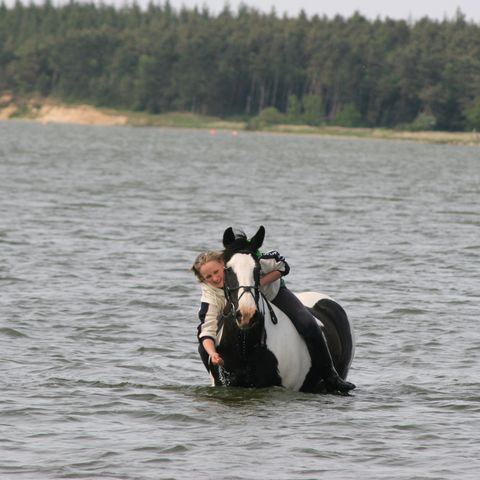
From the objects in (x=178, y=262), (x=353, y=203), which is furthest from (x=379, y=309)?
(x=353, y=203)

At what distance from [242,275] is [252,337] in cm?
62

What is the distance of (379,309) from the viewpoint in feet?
71.2

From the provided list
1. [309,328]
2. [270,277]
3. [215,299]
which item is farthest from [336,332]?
[215,299]

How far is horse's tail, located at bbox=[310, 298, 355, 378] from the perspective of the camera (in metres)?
14.2

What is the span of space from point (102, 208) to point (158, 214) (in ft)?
8.06

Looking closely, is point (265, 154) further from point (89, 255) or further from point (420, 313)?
point (420, 313)

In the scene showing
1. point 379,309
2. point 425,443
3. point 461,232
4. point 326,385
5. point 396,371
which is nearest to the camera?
point 425,443

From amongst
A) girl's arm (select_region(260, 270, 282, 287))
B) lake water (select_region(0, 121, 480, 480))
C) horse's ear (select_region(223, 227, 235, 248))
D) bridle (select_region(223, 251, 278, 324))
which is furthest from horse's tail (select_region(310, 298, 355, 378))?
horse's ear (select_region(223, 227, 235, 248))

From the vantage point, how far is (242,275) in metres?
12.5

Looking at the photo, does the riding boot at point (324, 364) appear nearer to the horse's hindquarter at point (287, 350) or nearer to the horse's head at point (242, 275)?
the horse's hindquarter at point (287, 350)

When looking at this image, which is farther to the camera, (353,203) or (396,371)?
(353,203)

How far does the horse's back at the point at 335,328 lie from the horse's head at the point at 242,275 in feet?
5.59

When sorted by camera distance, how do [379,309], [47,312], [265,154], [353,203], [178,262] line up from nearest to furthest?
[47,312] → [379,309] → [178,262] → [353,203] → [265,154]

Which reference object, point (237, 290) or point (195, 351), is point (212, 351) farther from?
point (195, 351)
